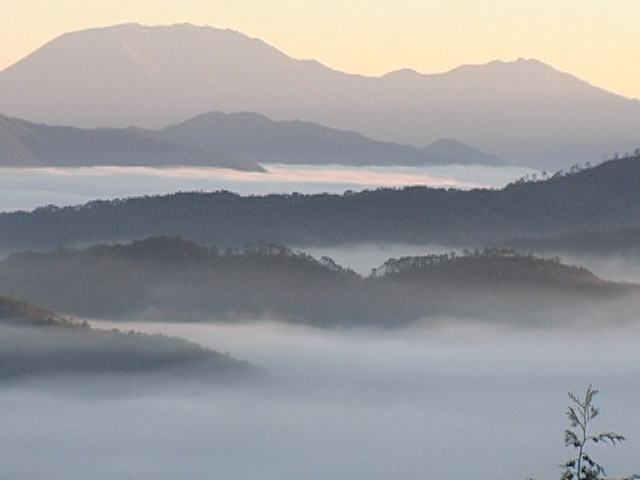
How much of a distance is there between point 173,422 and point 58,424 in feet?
50.4

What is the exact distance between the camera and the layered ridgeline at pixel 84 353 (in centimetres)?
15588

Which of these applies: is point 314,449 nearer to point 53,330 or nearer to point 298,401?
point 53,330

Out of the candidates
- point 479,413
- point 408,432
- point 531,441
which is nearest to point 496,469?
point 531,441

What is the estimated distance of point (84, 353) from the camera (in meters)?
163

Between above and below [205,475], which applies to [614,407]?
above

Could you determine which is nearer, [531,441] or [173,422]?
[531,441]

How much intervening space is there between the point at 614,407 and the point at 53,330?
159 ft

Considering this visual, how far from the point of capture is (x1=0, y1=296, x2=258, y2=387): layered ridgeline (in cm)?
15588

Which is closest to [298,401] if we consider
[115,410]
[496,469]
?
[115,410]

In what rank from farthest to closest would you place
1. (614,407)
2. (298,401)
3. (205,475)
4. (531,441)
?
(298,401) → (614,407) → (531,441) → (205,475)

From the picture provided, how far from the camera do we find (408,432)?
554 feet

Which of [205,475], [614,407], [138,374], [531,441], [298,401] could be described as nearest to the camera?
[205,475]

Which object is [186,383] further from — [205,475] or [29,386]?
[205,475]

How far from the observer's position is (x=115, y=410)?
164875 mm
